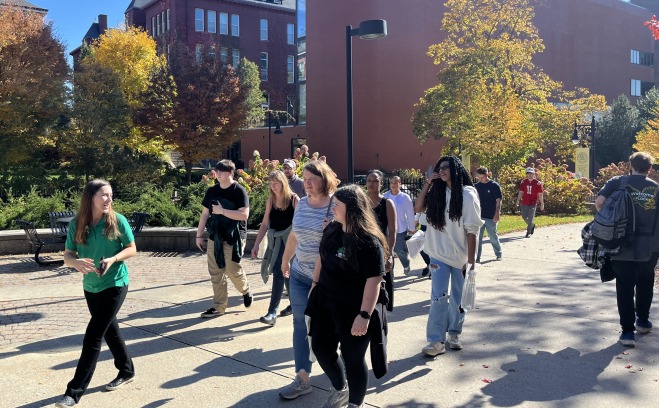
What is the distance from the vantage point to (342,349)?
397cm

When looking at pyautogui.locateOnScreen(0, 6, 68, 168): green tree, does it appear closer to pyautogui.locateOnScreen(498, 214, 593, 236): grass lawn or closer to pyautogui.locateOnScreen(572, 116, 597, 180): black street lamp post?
pyautogui.locateOnScreen(498, 214, 593, 236): grass lawn

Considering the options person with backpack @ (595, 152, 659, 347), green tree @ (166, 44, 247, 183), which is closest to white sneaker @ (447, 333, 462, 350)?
person with backpack @ (595, 152, 659, 347)

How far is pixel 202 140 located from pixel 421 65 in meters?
15.8

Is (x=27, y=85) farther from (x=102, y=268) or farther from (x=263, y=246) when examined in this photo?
(x=102, y=268)

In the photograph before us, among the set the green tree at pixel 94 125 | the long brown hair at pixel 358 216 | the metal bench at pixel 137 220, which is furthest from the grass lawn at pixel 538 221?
the green tree at pixel 94 125

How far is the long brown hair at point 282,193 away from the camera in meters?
6.45

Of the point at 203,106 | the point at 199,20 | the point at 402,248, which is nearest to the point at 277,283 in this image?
the point at 402,248

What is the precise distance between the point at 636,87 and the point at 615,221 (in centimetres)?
5731

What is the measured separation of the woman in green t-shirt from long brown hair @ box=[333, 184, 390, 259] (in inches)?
70.7

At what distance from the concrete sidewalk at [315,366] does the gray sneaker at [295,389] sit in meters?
0.05

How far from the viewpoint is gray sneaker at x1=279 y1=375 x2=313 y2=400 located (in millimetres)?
4555

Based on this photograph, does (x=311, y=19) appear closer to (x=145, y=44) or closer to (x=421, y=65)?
(x=421, y=65)

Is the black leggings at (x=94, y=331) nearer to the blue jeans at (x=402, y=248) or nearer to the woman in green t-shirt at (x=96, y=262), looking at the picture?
the woman in green t-shirt at (x=96, y=262)

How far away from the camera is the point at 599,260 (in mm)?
5973
